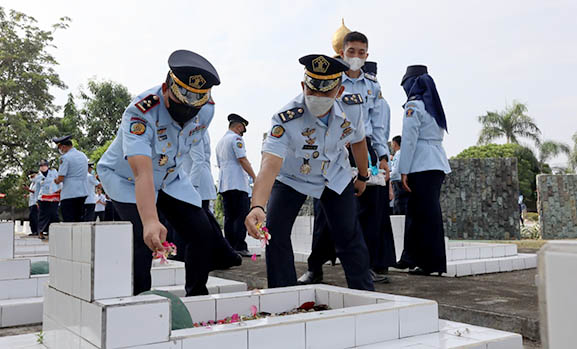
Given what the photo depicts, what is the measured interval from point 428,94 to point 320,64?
258 cm

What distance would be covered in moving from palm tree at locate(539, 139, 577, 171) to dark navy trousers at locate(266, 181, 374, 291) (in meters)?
35.0

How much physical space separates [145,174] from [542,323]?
8.53 feet

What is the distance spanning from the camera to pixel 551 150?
3450cm

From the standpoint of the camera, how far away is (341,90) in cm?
380

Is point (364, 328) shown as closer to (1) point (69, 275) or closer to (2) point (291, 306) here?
(2) point (291, 306)

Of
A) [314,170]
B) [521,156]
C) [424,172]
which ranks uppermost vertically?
[521,156]

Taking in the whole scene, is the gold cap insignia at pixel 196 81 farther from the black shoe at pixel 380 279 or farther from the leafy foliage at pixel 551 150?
the leafy foliage at pixel 551 150

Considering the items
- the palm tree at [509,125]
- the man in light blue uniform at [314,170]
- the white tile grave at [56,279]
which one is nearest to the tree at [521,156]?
the palm tree at [509,125]

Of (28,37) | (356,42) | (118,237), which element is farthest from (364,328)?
(28,37)

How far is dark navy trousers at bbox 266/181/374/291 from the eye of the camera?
3.75 metres

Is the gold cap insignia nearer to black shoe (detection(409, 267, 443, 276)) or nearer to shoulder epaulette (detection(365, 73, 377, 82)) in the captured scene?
shoulder epaulette (detection(365, 73, 377, 82))

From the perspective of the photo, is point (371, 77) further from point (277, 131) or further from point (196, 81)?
point (196, 81)

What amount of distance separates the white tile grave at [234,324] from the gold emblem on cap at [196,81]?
3.71 feet

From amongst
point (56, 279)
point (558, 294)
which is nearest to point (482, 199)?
point (56, 279)
